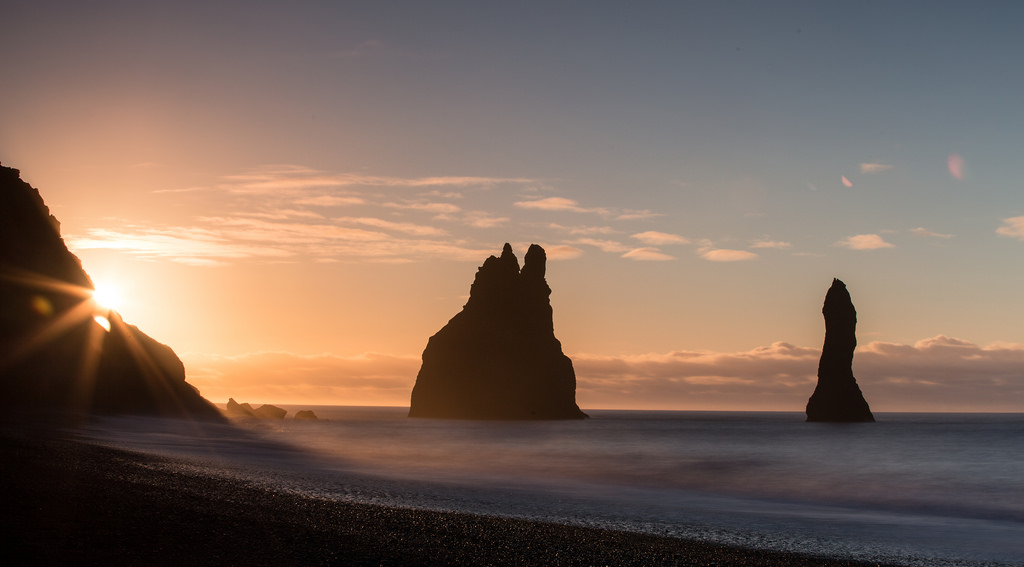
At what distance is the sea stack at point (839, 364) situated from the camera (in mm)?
151375

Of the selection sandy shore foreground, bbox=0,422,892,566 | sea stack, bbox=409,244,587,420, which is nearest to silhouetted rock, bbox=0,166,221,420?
sandy shore foreground, bbox=0,422,892,566

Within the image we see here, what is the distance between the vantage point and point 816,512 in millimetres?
30312

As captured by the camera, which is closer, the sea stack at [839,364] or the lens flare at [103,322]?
the lens flare at [103,322]

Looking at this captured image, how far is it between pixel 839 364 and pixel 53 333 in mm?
141552

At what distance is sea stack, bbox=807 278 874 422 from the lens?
497 feet

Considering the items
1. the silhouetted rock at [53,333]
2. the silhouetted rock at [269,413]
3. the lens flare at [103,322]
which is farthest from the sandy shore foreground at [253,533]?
the silhouetted rock at [269,413]

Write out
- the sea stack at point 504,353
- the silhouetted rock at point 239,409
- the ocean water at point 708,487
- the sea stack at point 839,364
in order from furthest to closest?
the sea stack at point 504,353 < the sea stack at point 839,364 < the silhouetted rock at point 239,409 < the ocean water at point 708,487

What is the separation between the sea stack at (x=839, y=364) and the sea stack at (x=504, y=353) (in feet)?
188

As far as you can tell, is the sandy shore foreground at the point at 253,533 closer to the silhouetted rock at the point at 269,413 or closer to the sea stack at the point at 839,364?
the silhouetted rock at the point at 269,413

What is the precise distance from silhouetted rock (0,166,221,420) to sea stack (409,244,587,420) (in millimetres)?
94507

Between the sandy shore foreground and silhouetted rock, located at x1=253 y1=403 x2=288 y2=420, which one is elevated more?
the sandy shore foreground

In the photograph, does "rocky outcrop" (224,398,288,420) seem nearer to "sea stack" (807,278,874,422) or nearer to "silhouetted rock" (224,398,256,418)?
"silhouetted rock" (224,398,256,418)

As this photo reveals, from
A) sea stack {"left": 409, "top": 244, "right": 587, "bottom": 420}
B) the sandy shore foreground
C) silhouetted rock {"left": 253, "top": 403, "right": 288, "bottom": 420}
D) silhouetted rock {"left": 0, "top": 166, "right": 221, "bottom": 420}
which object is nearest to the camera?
the sandy shore foreground

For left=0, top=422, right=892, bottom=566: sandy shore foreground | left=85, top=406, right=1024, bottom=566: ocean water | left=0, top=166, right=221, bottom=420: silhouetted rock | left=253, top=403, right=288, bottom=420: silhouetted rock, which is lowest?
left=253, top=403, right=288, bottom=420: silhouetted rock
